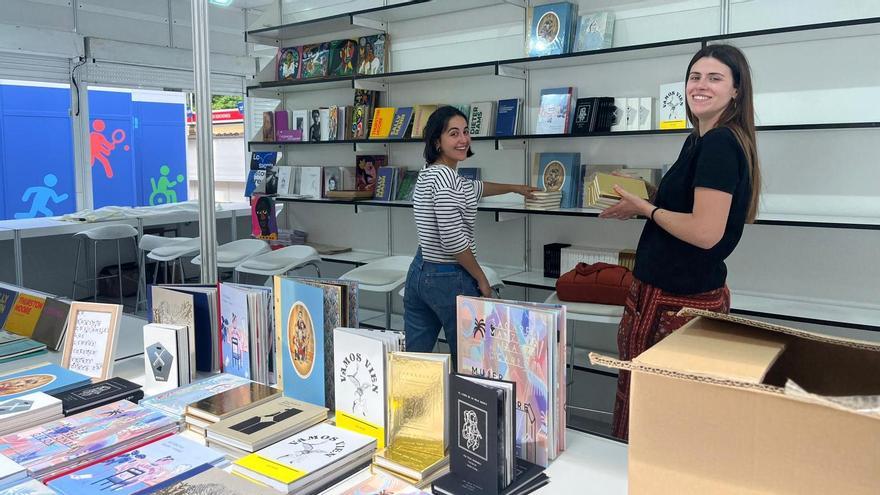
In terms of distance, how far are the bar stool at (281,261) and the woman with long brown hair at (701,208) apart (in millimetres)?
2757

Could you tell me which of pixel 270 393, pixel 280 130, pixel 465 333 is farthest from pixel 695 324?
pixel 280 130

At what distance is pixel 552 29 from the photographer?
380 cm

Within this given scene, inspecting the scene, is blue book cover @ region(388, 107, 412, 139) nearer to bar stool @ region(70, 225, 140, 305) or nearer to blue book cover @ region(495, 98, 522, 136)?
blue book cover @ region(495, 98, 522, 136)

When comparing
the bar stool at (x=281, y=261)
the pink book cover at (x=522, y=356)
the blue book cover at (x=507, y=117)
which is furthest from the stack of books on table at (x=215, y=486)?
the bar stool at (x=281, y=261)

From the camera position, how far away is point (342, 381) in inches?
61.4

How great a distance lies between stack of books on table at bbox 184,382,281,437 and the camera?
1583 mm

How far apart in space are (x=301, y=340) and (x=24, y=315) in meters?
1.26

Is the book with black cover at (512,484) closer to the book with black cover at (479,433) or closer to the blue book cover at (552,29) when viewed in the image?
the book with black cover at (479,433)

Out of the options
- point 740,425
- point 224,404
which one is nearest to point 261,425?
point 224,404

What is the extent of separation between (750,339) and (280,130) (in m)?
4.67

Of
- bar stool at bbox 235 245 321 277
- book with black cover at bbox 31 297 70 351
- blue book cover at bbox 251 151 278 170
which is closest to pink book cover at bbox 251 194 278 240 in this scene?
blue book cover at bbox 251 151 278 170

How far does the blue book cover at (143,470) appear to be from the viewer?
1.28 metres

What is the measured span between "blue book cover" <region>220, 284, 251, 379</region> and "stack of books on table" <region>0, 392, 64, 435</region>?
43 cm

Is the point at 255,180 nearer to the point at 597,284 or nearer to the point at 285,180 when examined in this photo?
the point at 285,180
